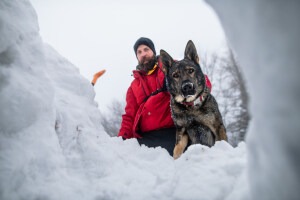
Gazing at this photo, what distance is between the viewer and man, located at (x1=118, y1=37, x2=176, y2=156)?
3529 mm

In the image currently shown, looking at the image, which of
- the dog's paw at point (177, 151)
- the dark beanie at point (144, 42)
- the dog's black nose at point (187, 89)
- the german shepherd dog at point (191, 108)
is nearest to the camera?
the dog's paw at point (177, 151)

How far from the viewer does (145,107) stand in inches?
139

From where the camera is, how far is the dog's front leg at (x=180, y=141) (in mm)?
3110

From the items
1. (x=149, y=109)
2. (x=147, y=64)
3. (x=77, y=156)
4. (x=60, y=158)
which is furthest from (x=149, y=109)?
(x=60, y=158)

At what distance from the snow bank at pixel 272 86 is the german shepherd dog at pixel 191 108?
2413mm

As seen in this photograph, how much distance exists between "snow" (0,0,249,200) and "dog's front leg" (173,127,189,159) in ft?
3.27

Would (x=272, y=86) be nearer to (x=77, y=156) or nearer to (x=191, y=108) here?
(x=77, y=156)

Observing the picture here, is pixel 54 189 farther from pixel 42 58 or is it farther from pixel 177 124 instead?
pixel 177 124

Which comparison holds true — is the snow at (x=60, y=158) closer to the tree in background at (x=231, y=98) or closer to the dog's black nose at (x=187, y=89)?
the dog's black nose at (x=187, y=89)

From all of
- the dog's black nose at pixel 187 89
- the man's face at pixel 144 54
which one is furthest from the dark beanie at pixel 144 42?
the dog's black nose at pixel 187 89

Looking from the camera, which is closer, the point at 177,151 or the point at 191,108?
the point at 177,151

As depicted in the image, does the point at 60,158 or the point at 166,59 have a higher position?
the point at 166,59

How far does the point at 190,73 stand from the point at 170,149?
1.29 meters

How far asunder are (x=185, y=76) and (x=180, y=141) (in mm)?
1078
